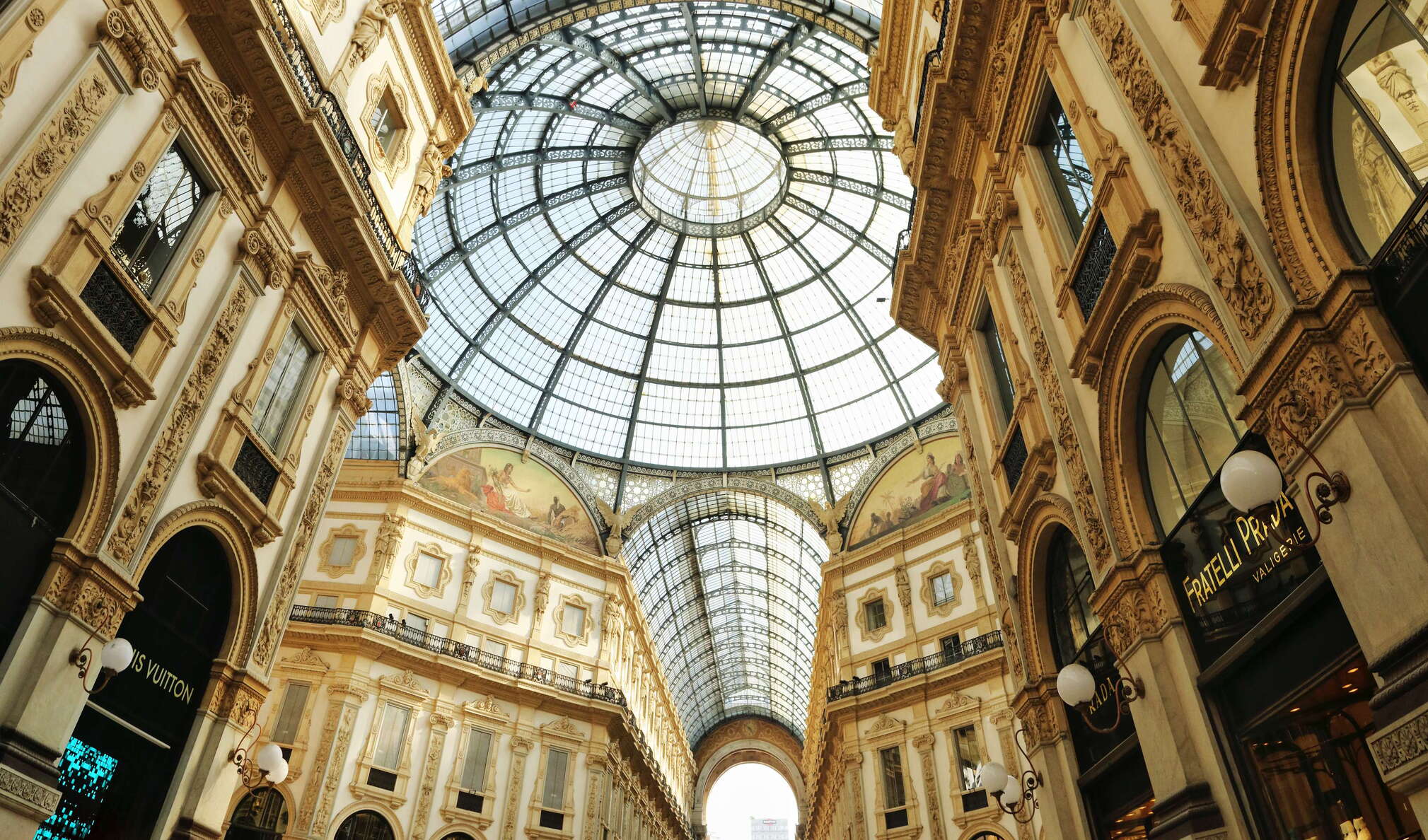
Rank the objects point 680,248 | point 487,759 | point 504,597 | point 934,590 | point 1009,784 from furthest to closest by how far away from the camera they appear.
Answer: point 680,248
point 504,597
point 934,590
point 487,759
point 1009,784

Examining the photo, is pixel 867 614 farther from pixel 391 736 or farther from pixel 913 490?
pixel 391 736

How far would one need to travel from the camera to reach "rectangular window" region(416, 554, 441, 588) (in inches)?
1188

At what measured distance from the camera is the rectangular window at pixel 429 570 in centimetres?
3017

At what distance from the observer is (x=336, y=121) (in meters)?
14.8

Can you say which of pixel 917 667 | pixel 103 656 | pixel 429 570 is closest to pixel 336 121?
pixel 103 656

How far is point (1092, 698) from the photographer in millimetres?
11266

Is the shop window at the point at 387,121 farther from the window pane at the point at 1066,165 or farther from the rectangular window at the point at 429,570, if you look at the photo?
the rectangular window at the point at 429,570

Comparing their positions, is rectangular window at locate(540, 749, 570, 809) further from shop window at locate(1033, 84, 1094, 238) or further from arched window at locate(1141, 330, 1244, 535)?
shop window at locate(1033, 84, 1094, 238)

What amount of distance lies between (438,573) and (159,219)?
21144mm

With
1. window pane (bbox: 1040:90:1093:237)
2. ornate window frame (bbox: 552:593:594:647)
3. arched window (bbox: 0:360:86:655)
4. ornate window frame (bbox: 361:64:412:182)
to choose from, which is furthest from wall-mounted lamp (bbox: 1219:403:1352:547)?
ornate window frame (bbox: 552:593:594:647)

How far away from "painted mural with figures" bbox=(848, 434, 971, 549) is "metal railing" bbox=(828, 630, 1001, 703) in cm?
580

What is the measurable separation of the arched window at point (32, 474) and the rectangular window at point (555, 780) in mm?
22495

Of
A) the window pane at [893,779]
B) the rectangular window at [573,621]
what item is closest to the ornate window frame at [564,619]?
the rectangular window at [573,621]

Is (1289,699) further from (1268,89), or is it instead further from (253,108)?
(253,108)
